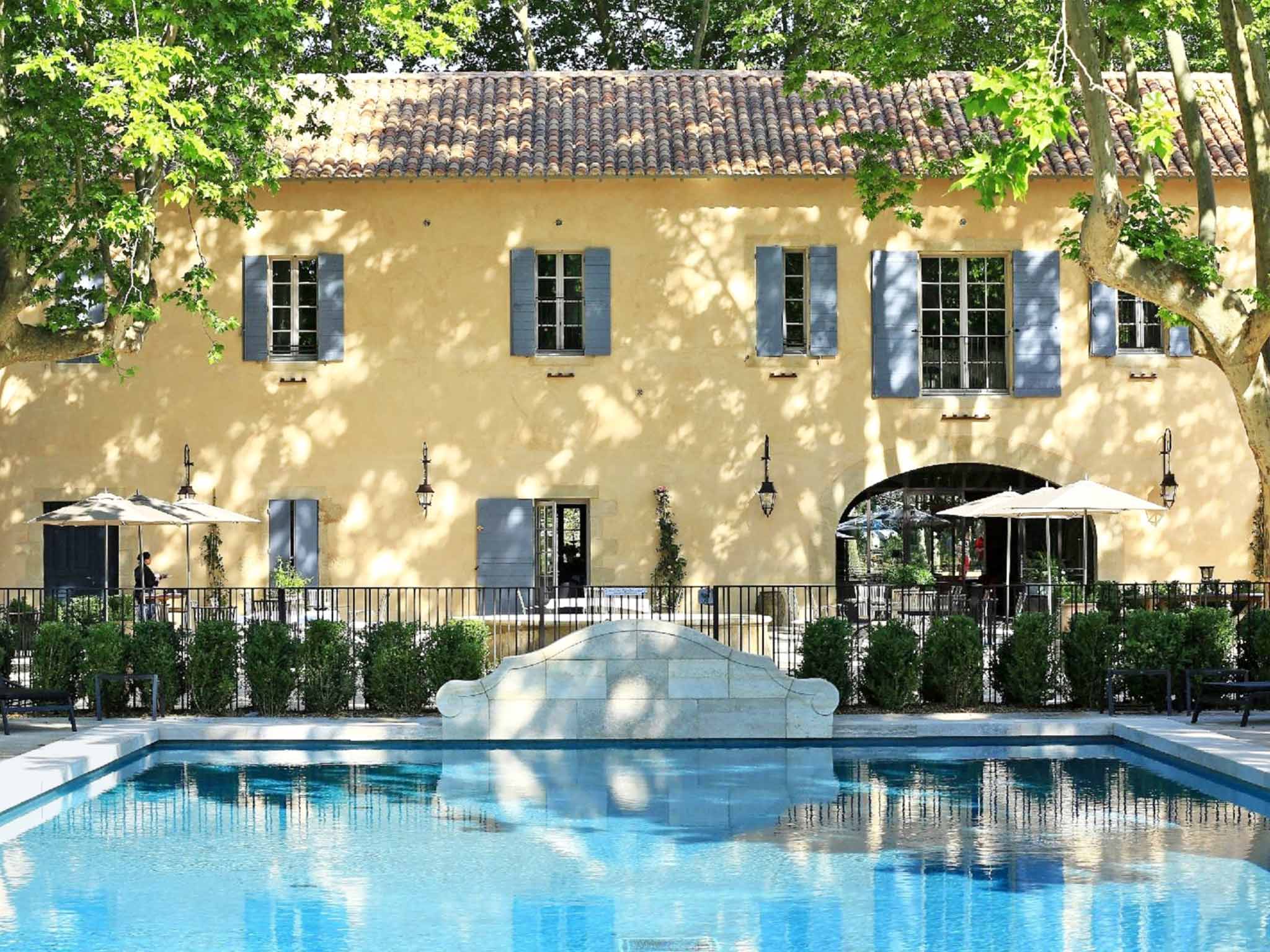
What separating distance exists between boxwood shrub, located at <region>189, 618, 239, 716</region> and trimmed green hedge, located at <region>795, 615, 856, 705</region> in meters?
4.98

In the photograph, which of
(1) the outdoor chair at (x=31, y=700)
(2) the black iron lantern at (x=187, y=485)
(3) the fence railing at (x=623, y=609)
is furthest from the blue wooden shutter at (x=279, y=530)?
(1) the outdoor chair at (x=31, y=700)

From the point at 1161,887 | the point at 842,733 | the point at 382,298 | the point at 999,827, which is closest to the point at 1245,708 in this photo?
the point at 842,733

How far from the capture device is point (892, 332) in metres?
21.9

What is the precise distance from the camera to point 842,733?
13.9 m

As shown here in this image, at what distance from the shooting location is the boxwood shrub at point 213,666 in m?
14.6

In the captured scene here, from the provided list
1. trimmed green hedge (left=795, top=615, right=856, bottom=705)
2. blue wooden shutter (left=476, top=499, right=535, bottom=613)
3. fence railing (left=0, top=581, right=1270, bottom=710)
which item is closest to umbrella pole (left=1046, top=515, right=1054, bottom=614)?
fence railing (left=0, top=581, right=1270, bottom=710)

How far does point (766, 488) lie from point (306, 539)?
596 centimetres

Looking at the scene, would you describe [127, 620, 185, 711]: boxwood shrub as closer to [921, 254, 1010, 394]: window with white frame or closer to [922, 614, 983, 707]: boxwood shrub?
[922, 614, 983, 707]: boxwood shrub

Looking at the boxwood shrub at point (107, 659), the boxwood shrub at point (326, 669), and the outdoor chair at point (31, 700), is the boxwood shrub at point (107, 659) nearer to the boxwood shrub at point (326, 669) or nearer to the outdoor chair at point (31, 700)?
the outdoor chair at point (31, 700)

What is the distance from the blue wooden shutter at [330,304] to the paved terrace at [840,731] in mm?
8248

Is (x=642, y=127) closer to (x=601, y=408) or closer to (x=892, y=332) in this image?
(x=601, y=408)

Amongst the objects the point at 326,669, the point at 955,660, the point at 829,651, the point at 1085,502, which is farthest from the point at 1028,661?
the point at 326,669

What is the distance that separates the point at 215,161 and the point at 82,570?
950 cm

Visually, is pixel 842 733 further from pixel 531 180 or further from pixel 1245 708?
pixel 531 180
